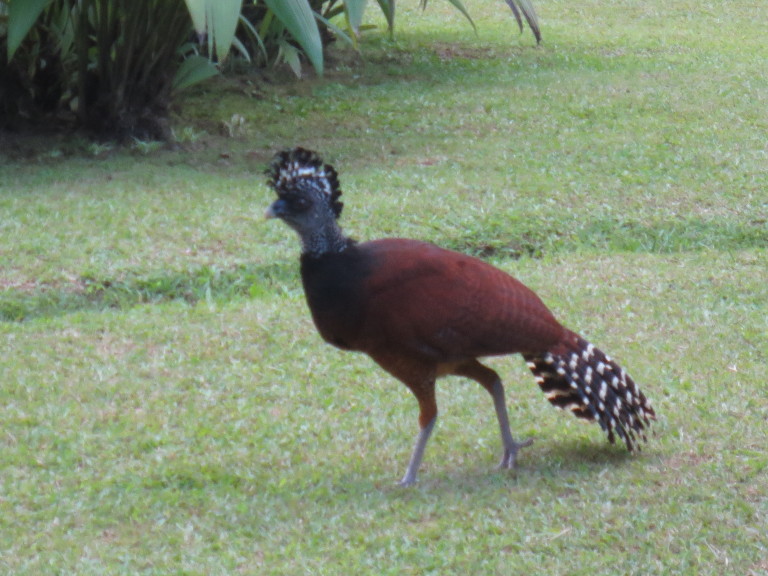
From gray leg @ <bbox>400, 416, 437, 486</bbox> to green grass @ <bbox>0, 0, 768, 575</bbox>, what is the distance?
3.5 inches

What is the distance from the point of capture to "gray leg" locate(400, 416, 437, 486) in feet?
15.3

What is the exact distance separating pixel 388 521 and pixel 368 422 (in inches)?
39.4

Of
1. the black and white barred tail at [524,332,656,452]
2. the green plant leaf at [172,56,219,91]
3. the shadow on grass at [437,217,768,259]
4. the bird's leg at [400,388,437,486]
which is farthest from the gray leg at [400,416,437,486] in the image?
the green plant leaf at [172,56,219,91]

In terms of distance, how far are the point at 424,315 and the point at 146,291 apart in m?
3.17

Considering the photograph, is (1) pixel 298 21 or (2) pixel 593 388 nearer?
(2) pixel 593 388

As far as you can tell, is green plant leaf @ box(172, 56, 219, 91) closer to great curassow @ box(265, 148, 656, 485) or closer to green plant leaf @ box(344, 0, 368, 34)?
green plant leaf @ box(344, 0, 368, 34)

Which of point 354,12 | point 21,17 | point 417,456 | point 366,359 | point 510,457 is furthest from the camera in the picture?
point 354,12

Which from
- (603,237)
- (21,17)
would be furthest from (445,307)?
(21,17)

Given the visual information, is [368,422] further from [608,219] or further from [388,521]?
[608,219]

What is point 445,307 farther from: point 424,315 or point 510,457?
point 510,457

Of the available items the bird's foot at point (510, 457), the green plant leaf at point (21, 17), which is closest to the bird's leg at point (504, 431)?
the bird's foot at point (510, 457)

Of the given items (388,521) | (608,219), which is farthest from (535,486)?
(608,219)

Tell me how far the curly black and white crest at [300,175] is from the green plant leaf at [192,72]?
18.4 ft

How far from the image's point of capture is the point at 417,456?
4664 mm
